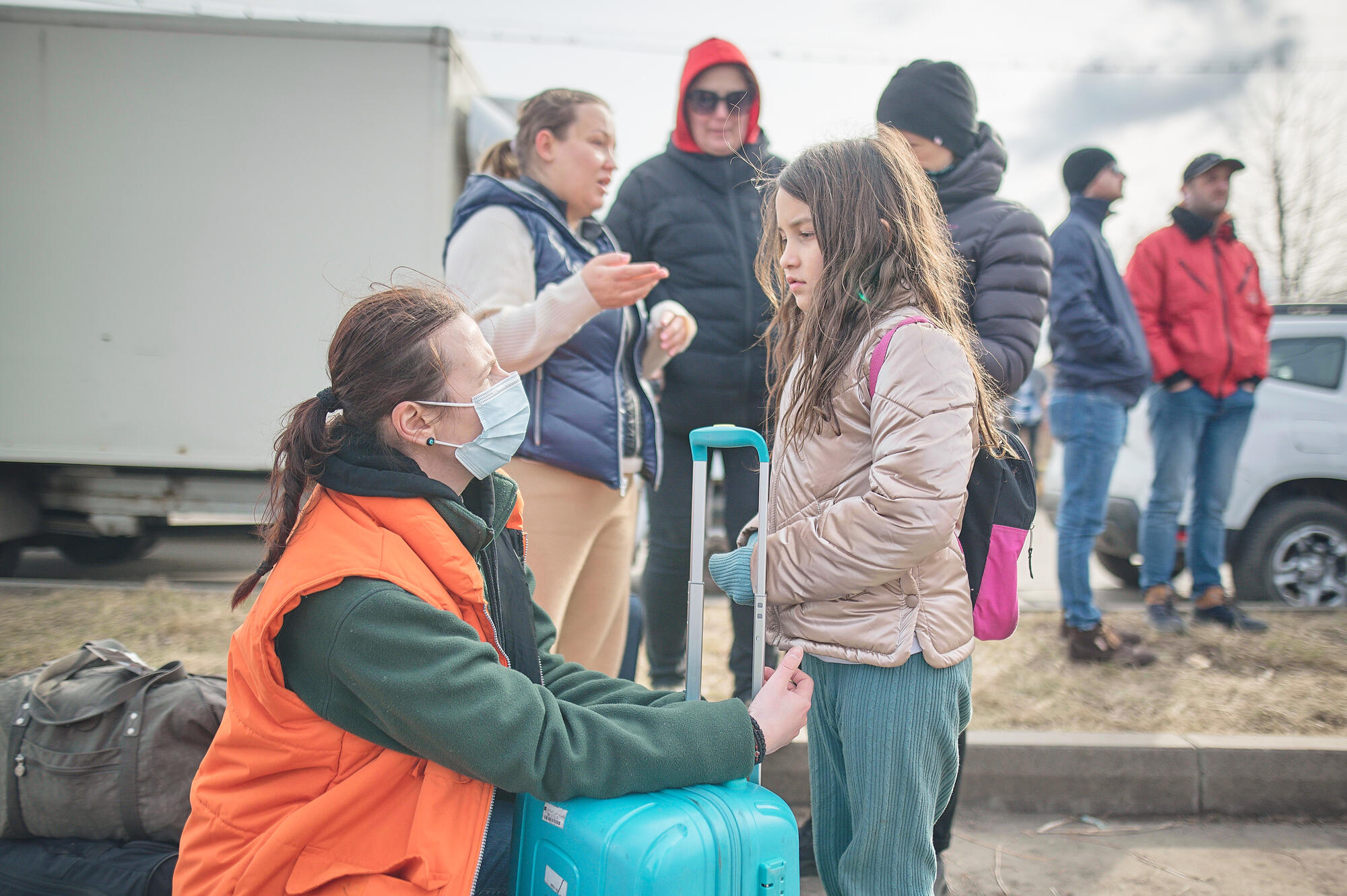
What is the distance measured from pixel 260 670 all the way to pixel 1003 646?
367 centimetres

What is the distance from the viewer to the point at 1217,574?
4.61 metres

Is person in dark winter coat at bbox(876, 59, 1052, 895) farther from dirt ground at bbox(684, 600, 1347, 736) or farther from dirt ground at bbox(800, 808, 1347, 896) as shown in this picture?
dirt ground at bbox(684, 600, 1347, 736)

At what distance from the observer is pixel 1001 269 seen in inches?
94.5

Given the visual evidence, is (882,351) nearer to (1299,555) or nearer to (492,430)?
(492,430)

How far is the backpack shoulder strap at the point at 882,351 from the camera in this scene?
1694mm

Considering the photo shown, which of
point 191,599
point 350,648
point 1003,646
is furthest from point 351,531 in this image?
point 191,599

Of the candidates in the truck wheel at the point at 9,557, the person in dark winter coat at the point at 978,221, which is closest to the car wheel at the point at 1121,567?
the person in dark winter coat at the point at 978,221

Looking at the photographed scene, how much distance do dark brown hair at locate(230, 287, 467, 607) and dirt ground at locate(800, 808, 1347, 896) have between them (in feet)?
6.10

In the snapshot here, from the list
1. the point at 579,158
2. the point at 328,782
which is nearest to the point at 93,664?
the point at 328,782

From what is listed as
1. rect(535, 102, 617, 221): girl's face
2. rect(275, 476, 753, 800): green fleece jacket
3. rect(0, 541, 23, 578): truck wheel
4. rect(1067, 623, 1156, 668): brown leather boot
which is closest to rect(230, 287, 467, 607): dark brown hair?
rect(275, 476, 753, 800): green fleece jacket

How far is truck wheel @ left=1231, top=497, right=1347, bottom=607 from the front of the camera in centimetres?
534

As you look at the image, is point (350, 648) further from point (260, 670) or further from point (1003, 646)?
point (1003, 646)

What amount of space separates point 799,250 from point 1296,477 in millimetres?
4931

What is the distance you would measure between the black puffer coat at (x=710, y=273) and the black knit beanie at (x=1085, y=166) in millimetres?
1898
